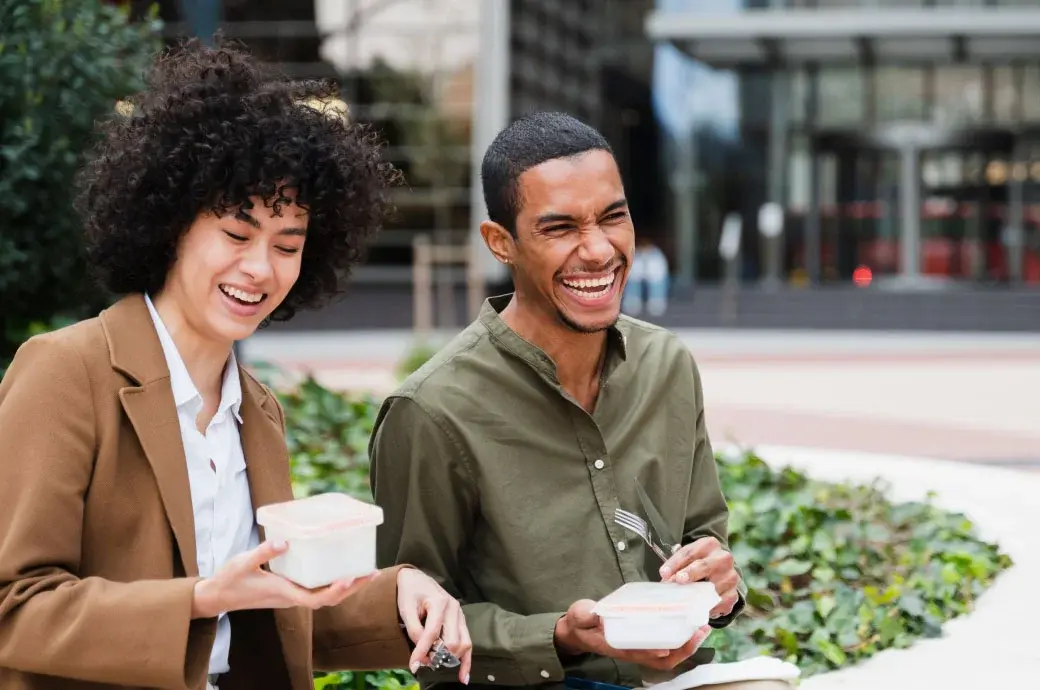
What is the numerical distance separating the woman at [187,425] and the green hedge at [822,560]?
4.55 feet

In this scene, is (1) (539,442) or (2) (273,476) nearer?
(2) (273,476)

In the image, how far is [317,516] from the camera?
186 centimetres

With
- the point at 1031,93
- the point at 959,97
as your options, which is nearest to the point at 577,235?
the point at 959,97

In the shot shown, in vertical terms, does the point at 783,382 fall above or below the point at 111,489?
below

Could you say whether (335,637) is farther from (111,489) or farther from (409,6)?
(409,6)

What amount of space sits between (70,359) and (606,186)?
1.05 meters

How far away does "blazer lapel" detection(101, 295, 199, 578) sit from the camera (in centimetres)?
204

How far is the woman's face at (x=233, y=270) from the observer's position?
7.16 feet

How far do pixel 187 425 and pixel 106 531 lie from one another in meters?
0.24

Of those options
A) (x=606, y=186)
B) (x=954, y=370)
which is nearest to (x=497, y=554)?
(x=606, y=186)

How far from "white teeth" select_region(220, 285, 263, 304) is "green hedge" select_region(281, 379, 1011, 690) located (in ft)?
5.34

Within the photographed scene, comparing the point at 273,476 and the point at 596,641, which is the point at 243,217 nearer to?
the point at 273,476

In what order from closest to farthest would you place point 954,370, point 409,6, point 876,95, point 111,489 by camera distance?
point 111,489, point 954,370, point 409,6, point 876,95

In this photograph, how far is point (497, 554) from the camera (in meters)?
2.53
